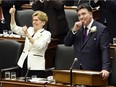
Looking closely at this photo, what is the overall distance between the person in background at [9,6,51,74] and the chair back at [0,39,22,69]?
99 millimetres

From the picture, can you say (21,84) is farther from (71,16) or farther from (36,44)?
(71,16)

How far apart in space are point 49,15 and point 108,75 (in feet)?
7.27

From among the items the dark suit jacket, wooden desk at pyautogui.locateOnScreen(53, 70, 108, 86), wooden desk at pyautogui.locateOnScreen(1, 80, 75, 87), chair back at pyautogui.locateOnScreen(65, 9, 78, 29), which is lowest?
wooden desk at pyautogui.locateOnScreen(1, 80, 75, 87)

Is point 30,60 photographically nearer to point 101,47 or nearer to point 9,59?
point 9,59

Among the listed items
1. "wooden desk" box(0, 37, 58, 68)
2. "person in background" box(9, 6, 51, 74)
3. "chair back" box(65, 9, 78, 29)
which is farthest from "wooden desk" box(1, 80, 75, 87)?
"chair back" box(65, 9, 78, 29)

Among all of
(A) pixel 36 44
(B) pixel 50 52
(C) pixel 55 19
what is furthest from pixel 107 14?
(A) pixel 36 44

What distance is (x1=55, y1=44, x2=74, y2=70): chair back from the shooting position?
212 inches

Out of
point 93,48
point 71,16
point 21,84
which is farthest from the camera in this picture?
point 71,16

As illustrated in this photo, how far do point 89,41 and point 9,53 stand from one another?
129 centimetres

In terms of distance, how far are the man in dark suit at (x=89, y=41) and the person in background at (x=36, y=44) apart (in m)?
0.55

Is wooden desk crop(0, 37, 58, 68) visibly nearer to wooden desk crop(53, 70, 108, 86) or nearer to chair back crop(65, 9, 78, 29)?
chair back crop(65, 9, 78, 29)

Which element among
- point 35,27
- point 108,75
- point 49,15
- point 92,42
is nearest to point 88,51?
point 92,42

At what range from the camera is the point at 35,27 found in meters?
5.54

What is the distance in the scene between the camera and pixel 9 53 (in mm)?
5777
